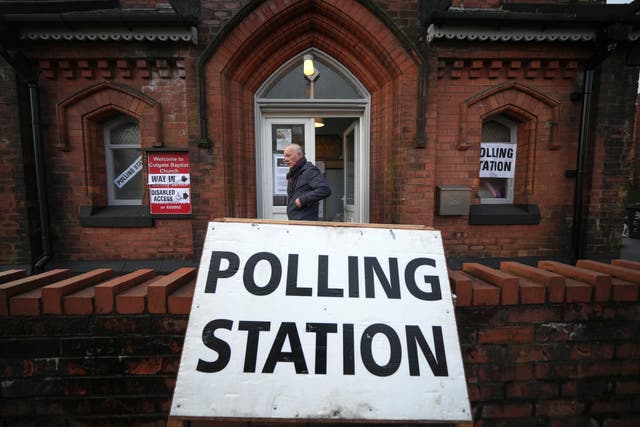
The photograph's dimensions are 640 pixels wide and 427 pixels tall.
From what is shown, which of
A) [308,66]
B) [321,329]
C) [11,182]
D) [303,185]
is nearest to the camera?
[321,329]

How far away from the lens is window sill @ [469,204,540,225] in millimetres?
4234

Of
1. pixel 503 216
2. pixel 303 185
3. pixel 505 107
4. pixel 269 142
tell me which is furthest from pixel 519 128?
pixel 269 142

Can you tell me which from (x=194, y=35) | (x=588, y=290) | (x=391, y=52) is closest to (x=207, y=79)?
(x=194, y=35)

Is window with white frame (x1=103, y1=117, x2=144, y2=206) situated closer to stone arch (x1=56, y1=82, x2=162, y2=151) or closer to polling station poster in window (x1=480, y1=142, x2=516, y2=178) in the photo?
stone arch (x1=56, y1=82, x2=162, y2=151)

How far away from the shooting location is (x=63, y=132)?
13.1ft

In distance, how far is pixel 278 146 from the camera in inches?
184

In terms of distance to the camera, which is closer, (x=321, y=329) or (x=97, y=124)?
(x=321, y=329)

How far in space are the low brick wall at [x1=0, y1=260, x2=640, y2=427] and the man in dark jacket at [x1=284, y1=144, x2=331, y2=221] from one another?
1.97 metres

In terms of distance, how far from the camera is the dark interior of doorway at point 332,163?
5.44 meters

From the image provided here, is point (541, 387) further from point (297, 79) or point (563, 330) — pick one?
point (297, 79)

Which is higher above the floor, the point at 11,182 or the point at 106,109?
the point at 106,109

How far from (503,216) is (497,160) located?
0.98 metres

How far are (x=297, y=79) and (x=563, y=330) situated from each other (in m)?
4.59

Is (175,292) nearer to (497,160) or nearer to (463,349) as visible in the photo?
(463,349)
